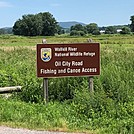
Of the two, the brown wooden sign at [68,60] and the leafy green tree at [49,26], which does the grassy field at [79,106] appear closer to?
the brown wooden sign at [68,60]

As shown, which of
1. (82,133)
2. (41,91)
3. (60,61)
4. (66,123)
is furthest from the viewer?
(41,91)

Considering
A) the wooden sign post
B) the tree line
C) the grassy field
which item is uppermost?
the tree line

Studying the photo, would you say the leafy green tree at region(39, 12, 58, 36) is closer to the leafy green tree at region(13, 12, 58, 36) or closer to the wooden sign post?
the leafy green tree at region(13, 12, 58, 36)

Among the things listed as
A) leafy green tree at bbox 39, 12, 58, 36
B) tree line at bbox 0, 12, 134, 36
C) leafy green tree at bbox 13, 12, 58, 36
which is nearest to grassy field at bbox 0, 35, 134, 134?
tree line at bbox 0, 12, 134, 36

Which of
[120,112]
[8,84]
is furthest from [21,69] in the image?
[120,112]

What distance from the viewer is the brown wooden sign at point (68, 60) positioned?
30.7 ft

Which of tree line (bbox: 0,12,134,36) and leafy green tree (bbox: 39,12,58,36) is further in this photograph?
leafy green tree (bbox: 39,12,58,36)

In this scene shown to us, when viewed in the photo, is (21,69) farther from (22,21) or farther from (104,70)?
(22,21)

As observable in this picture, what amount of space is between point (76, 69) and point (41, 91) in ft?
4.28

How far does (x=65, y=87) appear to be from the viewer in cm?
1036

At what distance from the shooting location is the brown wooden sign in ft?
30.7

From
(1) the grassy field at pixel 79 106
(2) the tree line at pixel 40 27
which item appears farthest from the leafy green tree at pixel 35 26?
(1) the grassy field at pixel 79 106

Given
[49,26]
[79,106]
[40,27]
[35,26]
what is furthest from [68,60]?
[49,26]

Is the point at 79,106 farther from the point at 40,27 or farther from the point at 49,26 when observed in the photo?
the point at 49,26
